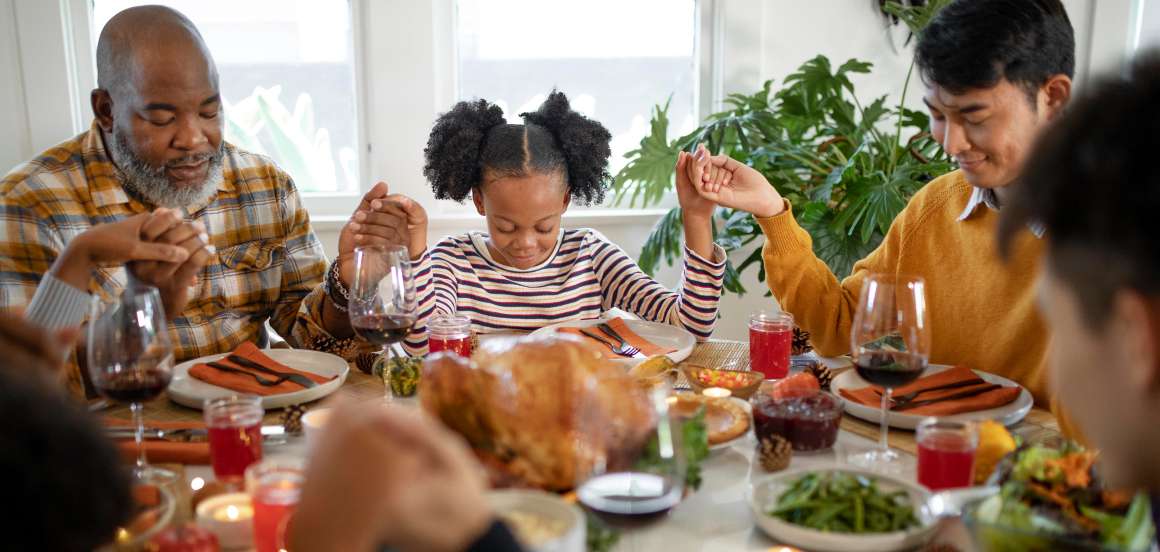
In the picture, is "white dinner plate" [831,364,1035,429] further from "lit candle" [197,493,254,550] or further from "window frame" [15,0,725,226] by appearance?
"window frame" [15,0,725,226]

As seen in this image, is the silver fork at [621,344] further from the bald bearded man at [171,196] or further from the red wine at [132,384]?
the red wine at [132,384]

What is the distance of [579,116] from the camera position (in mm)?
2547

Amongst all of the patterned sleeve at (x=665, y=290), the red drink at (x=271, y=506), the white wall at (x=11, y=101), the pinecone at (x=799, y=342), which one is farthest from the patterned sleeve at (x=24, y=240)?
the white wall at (x=11, y=101)

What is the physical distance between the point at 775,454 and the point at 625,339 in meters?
0.72

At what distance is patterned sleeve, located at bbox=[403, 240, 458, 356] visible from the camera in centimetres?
211

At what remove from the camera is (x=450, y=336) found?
5.84 ft

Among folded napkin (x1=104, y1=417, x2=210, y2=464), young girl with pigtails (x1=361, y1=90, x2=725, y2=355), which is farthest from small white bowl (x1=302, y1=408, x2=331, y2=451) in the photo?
young girl with pigtails (x1=361, y1=90, x2=725, y2=355)

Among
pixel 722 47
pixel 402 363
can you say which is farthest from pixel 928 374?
pixel 722 47

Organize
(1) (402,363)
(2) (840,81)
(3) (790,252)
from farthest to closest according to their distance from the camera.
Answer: (2) (840,81), (3) (790,252), (1) (402,363)

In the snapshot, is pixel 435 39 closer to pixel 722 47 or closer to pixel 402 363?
pixel 722 47

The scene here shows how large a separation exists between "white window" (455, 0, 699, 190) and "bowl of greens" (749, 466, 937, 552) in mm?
2993

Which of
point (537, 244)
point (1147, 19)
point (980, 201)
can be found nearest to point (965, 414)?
point (980, 201)

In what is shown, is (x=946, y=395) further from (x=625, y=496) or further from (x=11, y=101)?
(x=11, y=101)

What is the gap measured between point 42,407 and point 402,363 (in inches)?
38.9
